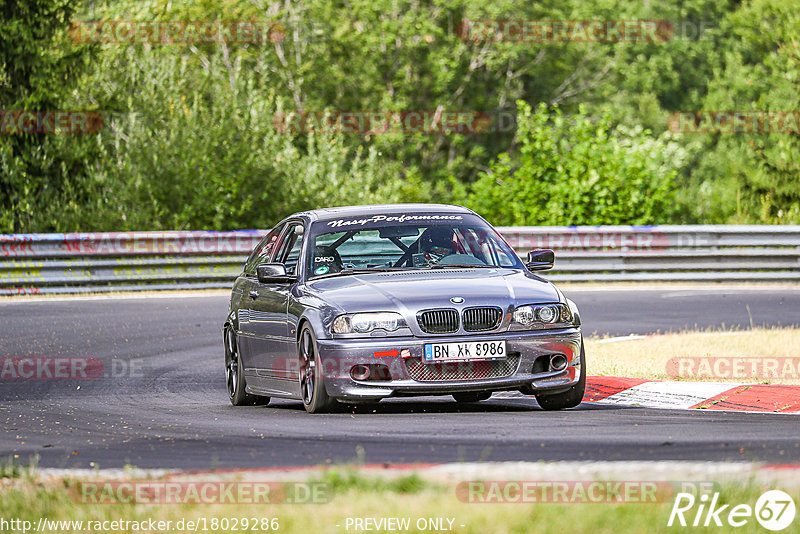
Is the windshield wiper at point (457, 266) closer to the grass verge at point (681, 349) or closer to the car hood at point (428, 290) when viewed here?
the car hood at point (428, 290)

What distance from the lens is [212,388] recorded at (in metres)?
12.9

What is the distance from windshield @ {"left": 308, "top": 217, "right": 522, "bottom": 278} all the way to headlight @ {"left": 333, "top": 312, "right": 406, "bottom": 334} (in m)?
1.03

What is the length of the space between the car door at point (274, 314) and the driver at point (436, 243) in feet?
3.18

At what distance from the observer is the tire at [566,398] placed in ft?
32.9

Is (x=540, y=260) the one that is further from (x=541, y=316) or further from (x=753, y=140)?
(x=753, y=140)

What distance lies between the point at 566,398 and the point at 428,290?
4.18ft

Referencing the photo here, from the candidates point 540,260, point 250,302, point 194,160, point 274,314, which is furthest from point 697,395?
point 194,160

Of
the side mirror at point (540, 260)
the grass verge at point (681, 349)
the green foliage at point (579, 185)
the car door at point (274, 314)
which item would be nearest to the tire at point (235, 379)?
the car door at point (274, 314)

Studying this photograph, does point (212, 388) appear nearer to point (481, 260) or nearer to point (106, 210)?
point (481, 260)

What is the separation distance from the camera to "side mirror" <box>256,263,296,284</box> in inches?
418

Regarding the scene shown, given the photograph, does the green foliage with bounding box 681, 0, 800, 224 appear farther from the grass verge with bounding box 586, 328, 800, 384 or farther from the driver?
the driver

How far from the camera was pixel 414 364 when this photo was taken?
9.52 meters

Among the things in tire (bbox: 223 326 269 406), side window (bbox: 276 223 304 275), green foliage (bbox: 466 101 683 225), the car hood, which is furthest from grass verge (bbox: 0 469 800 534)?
green foliage (bbox: 466 101 683 225)

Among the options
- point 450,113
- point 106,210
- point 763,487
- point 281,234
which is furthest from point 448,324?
point 450,113
